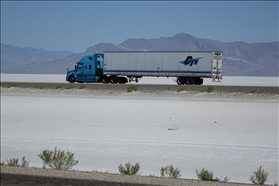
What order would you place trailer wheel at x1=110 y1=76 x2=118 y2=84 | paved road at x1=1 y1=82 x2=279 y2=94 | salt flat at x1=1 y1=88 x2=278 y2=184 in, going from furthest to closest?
trailer wheel at x1=110 y1=76 x2=118 y2=84
paved road at x1=1 y1=82 x2=279 y2=94
salt flat at x1=1 y1=88 x2=278 y2=184

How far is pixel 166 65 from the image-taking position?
44.1 m

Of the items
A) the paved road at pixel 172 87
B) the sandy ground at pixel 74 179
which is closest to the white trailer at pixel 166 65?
the paved road at pixel 172 87

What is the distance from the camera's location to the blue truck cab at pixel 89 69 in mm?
46219

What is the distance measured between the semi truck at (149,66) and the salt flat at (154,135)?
53.1 feet

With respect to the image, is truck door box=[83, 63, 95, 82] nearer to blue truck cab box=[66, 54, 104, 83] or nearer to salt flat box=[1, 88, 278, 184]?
blue truck cab box=[66, 54, 104, 83]

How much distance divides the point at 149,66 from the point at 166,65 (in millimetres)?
1623

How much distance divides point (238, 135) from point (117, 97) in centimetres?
1704

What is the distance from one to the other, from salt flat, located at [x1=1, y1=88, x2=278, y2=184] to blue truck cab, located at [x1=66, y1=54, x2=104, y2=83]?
1978cm

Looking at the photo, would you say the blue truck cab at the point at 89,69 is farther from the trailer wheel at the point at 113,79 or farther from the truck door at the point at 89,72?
the trailer wheel at the point at 113,79

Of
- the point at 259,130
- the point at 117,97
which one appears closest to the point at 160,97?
the point at 117,97

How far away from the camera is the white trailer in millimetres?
42969

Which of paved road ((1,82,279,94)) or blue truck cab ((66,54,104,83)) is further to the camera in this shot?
blue truck cab ((66,54,104,83))

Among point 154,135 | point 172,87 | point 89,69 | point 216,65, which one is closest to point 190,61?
point 216,65

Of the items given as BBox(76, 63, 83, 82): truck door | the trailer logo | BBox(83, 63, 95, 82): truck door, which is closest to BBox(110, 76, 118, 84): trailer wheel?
BBox(83, 63, 95, 82): truck door
